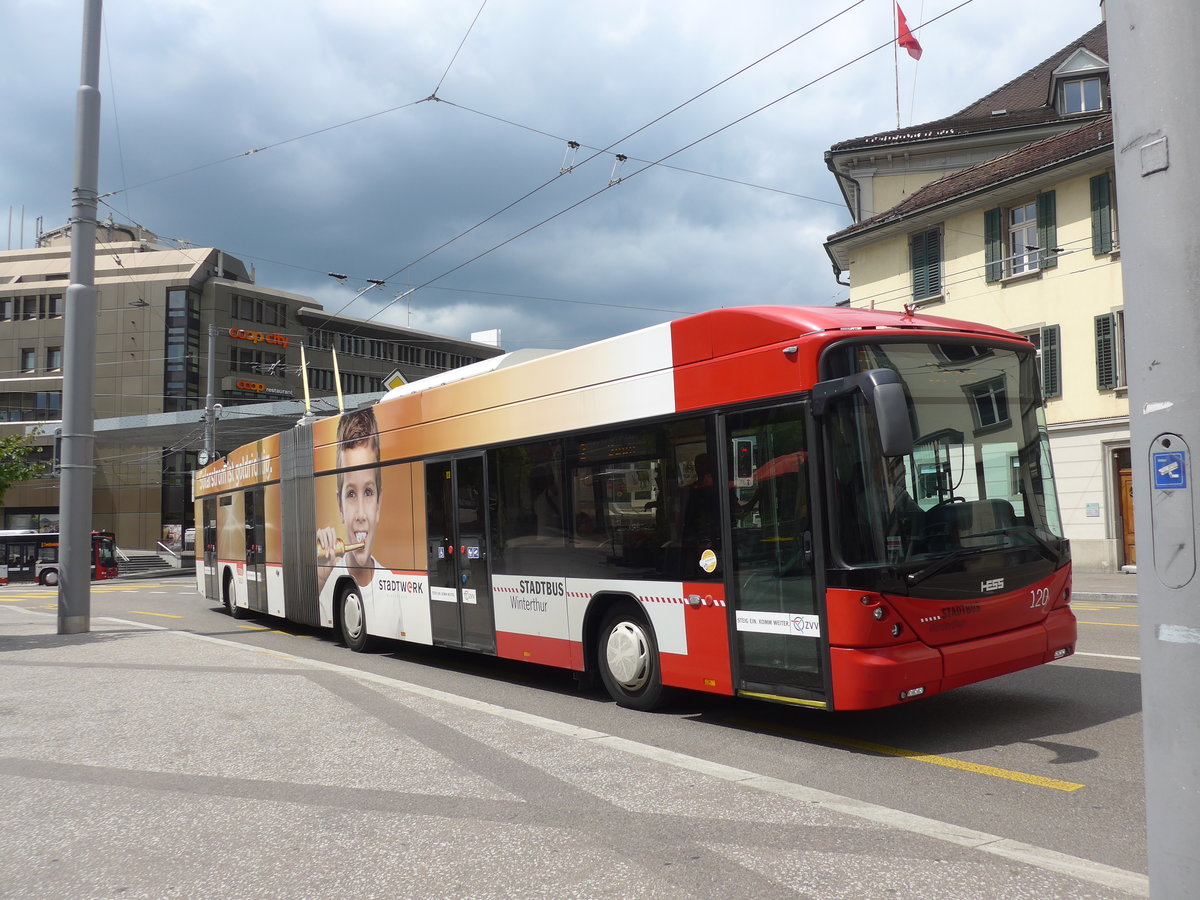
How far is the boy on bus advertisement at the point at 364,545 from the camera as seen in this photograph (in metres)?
10.8

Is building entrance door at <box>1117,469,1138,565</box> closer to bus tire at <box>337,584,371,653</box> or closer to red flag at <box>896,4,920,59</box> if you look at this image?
red flag at <box>896,4,920,59</box>

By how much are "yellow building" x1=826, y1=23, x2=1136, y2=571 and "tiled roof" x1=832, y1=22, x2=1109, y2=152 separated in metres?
0.07

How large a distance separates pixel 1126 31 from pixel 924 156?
94.8 feet

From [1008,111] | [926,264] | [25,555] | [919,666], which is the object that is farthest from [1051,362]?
[25,555]

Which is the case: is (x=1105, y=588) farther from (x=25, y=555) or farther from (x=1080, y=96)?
(x=25, y=555)

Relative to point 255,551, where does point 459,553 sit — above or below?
above

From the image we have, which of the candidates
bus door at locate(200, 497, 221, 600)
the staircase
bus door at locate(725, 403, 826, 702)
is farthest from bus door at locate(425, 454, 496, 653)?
the staircase

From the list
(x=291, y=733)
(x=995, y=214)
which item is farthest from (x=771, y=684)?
(x=995, y=214)

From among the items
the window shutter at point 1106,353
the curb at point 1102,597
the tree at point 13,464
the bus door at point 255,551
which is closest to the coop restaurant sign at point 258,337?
the tree at point 13,464

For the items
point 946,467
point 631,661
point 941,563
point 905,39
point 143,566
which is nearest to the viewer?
point 941,563

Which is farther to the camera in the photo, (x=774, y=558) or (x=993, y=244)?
(x=993, y=244)

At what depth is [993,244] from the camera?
24.7 m

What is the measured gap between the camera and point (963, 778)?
17.3ft

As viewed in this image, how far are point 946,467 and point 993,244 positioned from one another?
20.6 m
